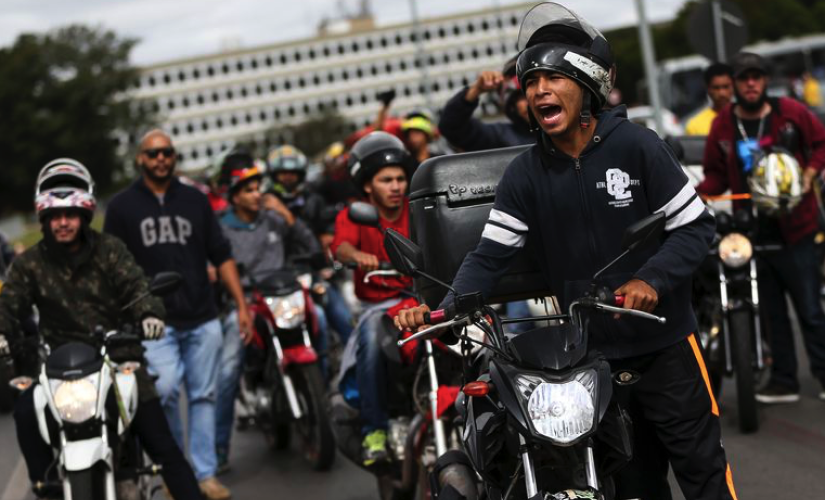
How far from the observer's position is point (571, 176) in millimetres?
4734

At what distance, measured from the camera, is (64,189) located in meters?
7.05

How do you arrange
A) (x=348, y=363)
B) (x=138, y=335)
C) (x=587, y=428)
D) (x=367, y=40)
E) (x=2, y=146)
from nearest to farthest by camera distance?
1. (x=587, y=428)
2. (x=138, y=335)
3. (x=348, y=363)
4. (x=2, y=146)
5. (x=367, y=40)

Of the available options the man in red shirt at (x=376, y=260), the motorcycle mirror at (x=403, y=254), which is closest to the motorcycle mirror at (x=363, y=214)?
the man in red shirt at (x=376, y=260)

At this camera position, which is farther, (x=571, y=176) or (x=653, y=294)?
(x=571, y=176)

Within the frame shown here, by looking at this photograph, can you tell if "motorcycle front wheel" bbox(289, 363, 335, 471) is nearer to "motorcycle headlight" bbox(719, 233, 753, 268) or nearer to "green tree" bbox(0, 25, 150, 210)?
"motorcycle headlight" bbox(719, 233, 753, 268)

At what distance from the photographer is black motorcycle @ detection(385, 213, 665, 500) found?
411 centimetres

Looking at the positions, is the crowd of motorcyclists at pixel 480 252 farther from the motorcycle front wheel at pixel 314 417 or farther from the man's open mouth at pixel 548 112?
the motorcycle front wheel at pixel 314 417

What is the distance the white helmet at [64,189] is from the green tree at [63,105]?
86500 millimetres

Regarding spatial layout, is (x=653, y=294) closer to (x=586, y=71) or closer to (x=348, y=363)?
(x=586, y=71)

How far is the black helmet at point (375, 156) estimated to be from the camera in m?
7.40

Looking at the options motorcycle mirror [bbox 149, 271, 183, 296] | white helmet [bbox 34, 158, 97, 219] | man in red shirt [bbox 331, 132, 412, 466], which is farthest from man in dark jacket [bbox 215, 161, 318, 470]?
motorcycle mirror [bbox 149, 271, 183, 296]

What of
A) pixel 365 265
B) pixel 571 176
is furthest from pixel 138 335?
pixel 571 176

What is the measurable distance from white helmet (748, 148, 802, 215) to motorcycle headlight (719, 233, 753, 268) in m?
0.24

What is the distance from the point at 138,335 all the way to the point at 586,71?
9.90 ft
